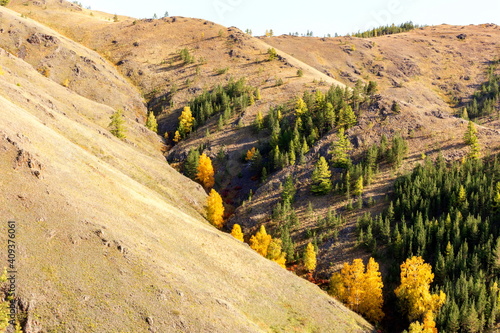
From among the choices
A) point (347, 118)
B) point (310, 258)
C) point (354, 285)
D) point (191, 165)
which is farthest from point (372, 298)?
point (191, 165)

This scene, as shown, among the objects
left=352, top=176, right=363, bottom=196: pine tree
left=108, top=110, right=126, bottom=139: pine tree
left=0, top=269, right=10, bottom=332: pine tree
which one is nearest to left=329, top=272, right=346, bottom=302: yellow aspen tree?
left=352, top=176, right=363, bottom=196: pine tree

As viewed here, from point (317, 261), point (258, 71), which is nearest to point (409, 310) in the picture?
point (317, 261)

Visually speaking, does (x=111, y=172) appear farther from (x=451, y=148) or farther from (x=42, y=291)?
(x=451, y=148)

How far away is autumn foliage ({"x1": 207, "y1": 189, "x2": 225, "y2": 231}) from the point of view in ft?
316

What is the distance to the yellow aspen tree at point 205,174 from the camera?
11844cm

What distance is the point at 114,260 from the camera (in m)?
46.2

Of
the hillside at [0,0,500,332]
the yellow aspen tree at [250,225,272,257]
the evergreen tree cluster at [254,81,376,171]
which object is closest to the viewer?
the hillside at [0,0,500,332]

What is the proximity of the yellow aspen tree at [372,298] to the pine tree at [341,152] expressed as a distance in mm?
40037

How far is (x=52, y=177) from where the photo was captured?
179ft

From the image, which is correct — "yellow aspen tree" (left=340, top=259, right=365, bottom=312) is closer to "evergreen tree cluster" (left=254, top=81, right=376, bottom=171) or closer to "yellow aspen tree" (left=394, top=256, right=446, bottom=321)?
"yellow aspen tree" (left=394, top=256, right=446, bottom=321)

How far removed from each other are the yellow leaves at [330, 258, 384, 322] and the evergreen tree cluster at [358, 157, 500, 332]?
10.8 metres

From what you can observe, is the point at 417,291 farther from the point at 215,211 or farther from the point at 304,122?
the point at 304,122

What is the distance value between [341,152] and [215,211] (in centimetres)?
4288

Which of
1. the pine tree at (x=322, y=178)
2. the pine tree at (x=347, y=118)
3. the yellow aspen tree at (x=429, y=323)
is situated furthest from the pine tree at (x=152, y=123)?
the yellow aspen tree at (x=429, y=323)
